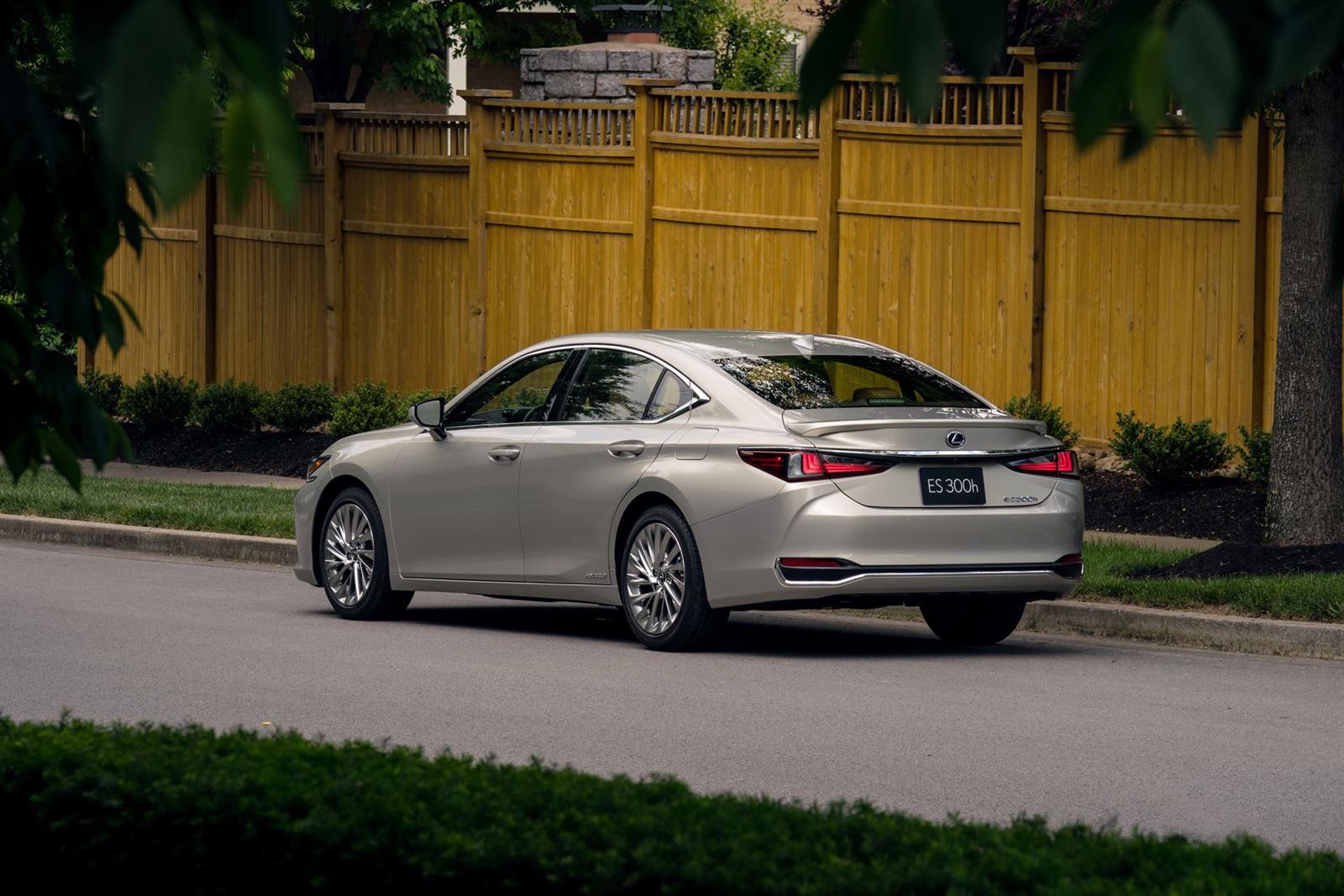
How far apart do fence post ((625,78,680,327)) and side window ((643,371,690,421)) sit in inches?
315

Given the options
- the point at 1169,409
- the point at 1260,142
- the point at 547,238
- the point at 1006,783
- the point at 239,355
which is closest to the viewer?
the point at 1006,783

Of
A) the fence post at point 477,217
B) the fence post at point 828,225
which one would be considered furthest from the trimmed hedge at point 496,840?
the fence post at point 477,217

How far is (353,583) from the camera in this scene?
12.3 m

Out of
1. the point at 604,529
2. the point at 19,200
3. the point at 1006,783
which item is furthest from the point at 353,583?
the point at 19,200

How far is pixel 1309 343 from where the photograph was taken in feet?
42.8

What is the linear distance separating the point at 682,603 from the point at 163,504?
24.9ft

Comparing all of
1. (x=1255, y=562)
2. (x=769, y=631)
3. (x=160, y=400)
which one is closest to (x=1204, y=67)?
(x=769, y=631)

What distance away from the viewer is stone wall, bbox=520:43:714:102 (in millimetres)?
20688

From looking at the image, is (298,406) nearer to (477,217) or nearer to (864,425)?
(477,217)

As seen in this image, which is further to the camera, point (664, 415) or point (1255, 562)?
point (1255, 562)

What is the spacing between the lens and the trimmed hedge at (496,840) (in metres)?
4.50

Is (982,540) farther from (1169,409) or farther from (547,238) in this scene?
(547,238)

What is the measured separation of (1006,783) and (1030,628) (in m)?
4.39

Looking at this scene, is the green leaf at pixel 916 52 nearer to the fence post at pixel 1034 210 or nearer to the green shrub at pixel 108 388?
the fence post at pixel 1034 210
